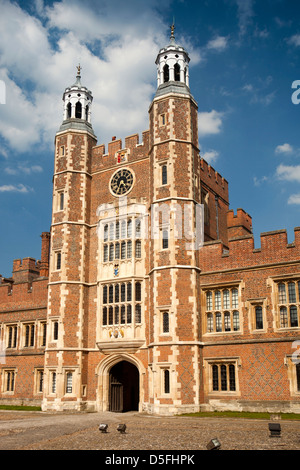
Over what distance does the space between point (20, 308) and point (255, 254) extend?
624 inches

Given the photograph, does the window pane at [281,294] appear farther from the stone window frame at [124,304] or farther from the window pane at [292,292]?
the stone window frame at [124,304]

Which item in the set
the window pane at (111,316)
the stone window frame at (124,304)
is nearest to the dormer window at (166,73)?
the stone window frame at (124,304)

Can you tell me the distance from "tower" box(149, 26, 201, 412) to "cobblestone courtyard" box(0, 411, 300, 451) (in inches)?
158

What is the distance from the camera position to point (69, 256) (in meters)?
26.9

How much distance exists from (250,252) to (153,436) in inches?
445

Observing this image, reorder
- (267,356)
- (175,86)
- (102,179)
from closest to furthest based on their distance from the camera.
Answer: (267,356)
(175,86)
(102,179)

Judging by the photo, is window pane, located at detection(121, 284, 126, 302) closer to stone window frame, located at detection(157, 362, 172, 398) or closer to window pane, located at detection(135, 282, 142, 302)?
window pane, located at detection(135, 282, 142, 302)

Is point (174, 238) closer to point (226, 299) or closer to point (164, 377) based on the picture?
point (226, 299)

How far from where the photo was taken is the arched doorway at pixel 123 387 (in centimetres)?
2584

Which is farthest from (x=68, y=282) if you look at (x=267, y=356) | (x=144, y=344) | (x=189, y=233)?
(x=267, y=356)

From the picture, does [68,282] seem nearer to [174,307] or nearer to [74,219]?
[74,219]

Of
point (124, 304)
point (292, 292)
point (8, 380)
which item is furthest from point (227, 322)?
point (8, 380)

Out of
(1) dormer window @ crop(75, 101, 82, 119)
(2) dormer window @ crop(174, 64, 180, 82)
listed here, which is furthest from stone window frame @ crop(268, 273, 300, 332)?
(1) dormer window @ crop(75, 101, 82, 119)
